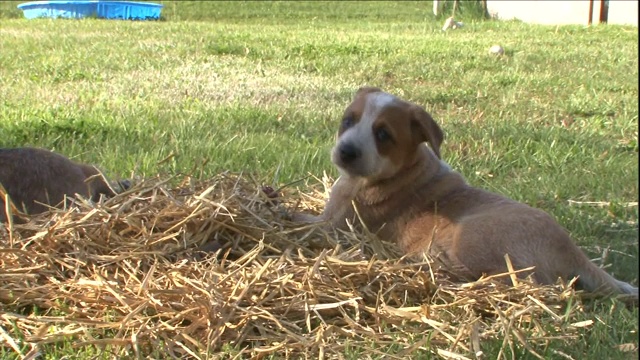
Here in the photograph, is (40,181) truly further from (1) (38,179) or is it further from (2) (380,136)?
(2) (380,136)

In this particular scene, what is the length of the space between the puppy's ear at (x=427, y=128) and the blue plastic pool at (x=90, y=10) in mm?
12322

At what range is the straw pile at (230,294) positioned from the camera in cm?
260

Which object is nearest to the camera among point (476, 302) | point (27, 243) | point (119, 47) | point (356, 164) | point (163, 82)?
point (476, 302)

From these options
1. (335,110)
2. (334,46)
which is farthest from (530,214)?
(334,46)

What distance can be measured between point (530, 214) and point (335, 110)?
3202mm

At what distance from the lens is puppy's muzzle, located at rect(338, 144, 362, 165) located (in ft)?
11.6

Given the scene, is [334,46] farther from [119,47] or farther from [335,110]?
[335,110]

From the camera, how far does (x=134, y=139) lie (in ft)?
17.1

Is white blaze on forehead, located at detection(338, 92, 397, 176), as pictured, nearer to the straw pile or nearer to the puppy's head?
the puppy's head

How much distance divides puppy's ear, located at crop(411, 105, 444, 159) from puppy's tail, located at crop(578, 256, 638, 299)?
0.76 metres

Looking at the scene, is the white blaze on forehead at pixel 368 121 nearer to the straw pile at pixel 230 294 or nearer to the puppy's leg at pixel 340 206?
the puppy's leg at pixel 340 206

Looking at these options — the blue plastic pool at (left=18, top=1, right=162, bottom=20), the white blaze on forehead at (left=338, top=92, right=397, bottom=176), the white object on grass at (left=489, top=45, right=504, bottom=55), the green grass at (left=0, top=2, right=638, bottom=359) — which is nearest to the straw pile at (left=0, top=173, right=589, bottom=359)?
the green grass at (left=0, top=2, right=638, bottom=359)

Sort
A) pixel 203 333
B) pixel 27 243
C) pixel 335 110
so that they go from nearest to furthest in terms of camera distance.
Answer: pixel 203 333 < pixel 27 243 < pixel 335 110

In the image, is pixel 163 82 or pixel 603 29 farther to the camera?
pixel 603 29
